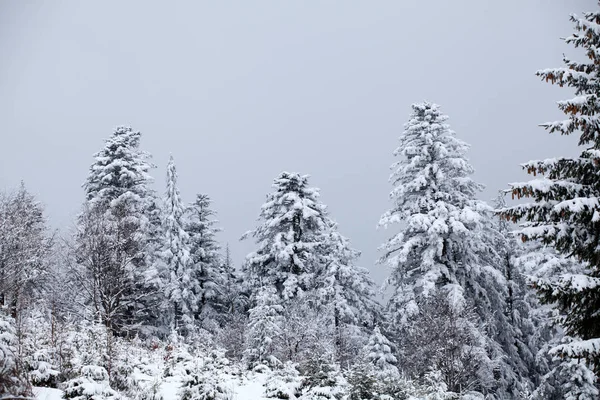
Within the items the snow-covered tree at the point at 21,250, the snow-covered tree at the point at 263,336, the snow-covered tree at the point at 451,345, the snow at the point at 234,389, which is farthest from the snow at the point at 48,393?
the snow-covered tree at the point at 451,345

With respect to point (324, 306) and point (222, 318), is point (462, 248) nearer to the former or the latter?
point (324, 306)

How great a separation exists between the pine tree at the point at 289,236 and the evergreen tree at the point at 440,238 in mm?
6557

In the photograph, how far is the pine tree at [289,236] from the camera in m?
27.1

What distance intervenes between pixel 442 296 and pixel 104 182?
19968 mm

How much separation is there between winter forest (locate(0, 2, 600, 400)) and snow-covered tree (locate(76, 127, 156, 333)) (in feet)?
0.41

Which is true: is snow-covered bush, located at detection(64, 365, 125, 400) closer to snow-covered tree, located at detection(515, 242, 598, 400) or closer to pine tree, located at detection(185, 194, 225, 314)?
snow-covered tree, located at detection(515, 242, 598, 400)

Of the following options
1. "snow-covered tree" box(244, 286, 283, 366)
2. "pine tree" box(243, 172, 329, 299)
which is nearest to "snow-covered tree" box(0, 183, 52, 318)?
"snow-covered tree" box(244, 286, 283, 366)

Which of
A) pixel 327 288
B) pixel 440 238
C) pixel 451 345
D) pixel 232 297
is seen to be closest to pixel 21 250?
pixel 232 297

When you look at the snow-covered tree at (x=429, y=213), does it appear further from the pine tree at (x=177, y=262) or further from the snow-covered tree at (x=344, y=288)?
the pine tree at (x=177, y=262)

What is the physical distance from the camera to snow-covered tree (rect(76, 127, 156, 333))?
18.9 metres

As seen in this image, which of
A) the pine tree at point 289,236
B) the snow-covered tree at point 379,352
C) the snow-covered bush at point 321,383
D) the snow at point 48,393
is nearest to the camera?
the snow at point 48,393

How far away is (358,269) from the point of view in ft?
104

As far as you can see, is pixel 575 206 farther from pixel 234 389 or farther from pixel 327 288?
pixel 327 288

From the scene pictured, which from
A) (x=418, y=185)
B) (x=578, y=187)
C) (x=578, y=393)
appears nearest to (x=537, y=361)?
(x=578, y=393)
